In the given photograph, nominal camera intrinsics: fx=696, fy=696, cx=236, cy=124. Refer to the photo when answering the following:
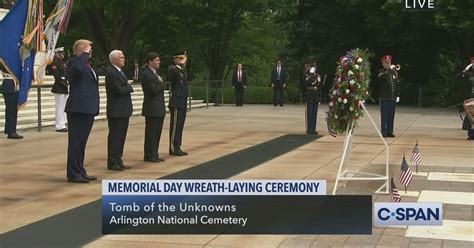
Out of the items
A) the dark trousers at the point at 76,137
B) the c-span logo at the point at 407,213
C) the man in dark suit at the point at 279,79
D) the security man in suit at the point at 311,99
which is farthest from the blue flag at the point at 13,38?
the man in dark suit at the point at 279,79

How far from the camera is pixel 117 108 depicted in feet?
33.8

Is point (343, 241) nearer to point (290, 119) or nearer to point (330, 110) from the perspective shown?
point (330, 110)

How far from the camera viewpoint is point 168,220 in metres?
5.28

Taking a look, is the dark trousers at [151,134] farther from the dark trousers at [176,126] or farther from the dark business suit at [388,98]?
the dark business suit at [388,98]

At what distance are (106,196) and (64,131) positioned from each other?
11912mm

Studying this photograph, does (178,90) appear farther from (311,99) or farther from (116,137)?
(311,99)

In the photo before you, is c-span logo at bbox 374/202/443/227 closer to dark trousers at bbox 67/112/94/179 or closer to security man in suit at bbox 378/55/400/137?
dark trousers at bbox 67/112/94/179

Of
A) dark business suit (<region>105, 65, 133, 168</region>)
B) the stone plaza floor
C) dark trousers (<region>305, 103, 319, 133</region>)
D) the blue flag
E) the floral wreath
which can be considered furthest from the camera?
dark trousers (<region>305, 103, 319, 133</region>)

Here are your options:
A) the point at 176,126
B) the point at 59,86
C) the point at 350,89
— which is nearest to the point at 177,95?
the point at 176,126

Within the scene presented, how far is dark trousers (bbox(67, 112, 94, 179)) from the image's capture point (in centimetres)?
932

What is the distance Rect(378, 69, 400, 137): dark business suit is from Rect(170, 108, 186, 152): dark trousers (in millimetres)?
6116

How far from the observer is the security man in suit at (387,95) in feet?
54.7

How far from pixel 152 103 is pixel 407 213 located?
21.8 feet

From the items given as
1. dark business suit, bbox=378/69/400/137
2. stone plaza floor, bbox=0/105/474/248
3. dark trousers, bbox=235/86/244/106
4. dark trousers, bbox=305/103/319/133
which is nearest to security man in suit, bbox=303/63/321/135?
dark trousers, bbox=305/103/319/133
